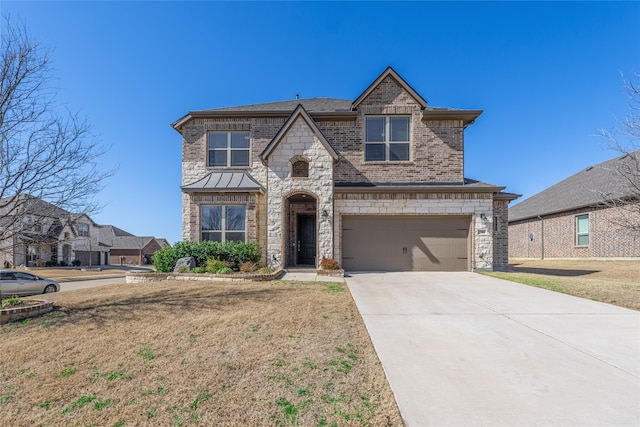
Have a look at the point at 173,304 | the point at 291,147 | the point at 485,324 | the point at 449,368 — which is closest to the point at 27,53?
the point at 173,304

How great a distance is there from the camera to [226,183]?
545 inches

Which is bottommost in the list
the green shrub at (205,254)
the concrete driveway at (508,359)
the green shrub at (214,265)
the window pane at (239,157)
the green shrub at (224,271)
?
the concrete driveway at (508,359)

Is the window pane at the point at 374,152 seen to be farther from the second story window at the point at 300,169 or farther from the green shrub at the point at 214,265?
the green shrub at the point at 214,265

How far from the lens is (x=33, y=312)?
21.2 ft

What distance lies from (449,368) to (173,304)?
609cm

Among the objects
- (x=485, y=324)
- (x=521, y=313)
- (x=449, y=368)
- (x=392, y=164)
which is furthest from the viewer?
(x=392, y=164)

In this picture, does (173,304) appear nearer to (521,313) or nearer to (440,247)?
(521,313)

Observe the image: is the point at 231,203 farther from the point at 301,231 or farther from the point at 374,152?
the point at 374,152

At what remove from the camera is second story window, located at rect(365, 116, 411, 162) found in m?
14.8

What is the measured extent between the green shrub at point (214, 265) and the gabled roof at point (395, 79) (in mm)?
9576

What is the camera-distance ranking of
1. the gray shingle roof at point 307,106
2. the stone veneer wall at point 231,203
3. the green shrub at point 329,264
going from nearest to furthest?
the green shrub at point 329,264 < the stone veneer wall at point 231,203 < the gray shingle roof at point 307,106

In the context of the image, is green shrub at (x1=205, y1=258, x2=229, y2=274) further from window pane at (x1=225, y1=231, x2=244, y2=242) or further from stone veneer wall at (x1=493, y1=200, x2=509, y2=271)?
stone veneer wall at (x1=493, y1=200, x2=509, y2=271)

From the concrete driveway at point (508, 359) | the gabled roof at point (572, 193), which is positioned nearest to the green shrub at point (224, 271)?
the concrete driveway at point (508, 359)

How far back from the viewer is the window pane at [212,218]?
1356 centimetres
